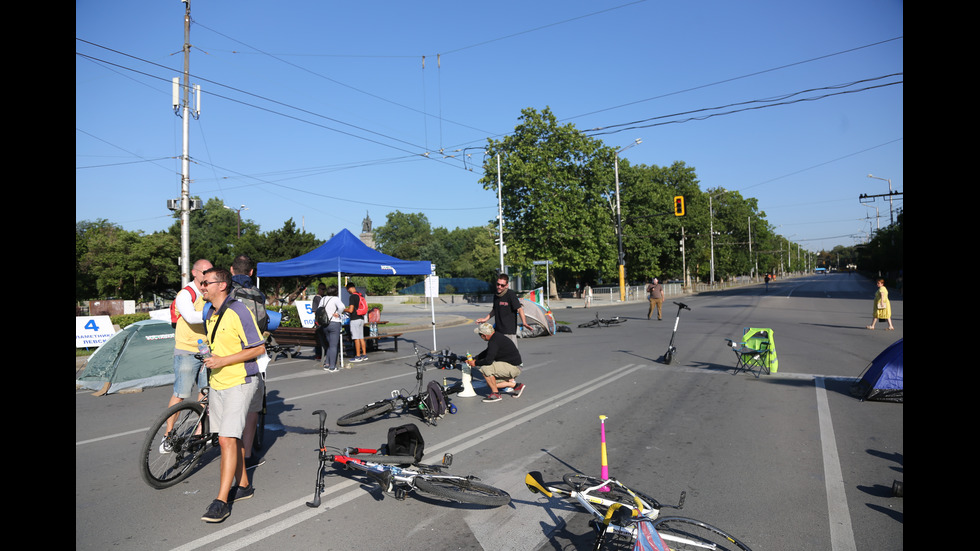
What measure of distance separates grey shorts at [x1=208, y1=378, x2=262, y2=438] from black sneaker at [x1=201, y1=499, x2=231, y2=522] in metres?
0.49

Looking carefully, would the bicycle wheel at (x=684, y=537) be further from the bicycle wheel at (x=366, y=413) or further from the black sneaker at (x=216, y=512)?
the bicycle wheel at (x=366, y=413)

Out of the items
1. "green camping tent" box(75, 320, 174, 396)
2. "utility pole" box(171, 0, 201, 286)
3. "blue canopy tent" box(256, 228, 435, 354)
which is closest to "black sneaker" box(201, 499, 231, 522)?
"green camping tent" box(75, 320, 174, 396)

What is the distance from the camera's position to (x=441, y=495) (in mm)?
4211

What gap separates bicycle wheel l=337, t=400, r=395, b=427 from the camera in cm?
681

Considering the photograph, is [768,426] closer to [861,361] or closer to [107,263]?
[861,361]

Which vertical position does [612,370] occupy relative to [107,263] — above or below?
below

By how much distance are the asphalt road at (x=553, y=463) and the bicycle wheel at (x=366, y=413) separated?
17 centimetres

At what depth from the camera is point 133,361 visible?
9.92 m

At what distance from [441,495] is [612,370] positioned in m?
7.44

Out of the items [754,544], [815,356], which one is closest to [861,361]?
[815,356]

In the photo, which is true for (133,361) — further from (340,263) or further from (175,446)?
(175,446)

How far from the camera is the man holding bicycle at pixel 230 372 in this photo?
14.0 ft

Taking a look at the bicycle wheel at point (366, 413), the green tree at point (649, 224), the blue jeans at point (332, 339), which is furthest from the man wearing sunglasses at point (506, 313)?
the green tree at point (649, 224)
